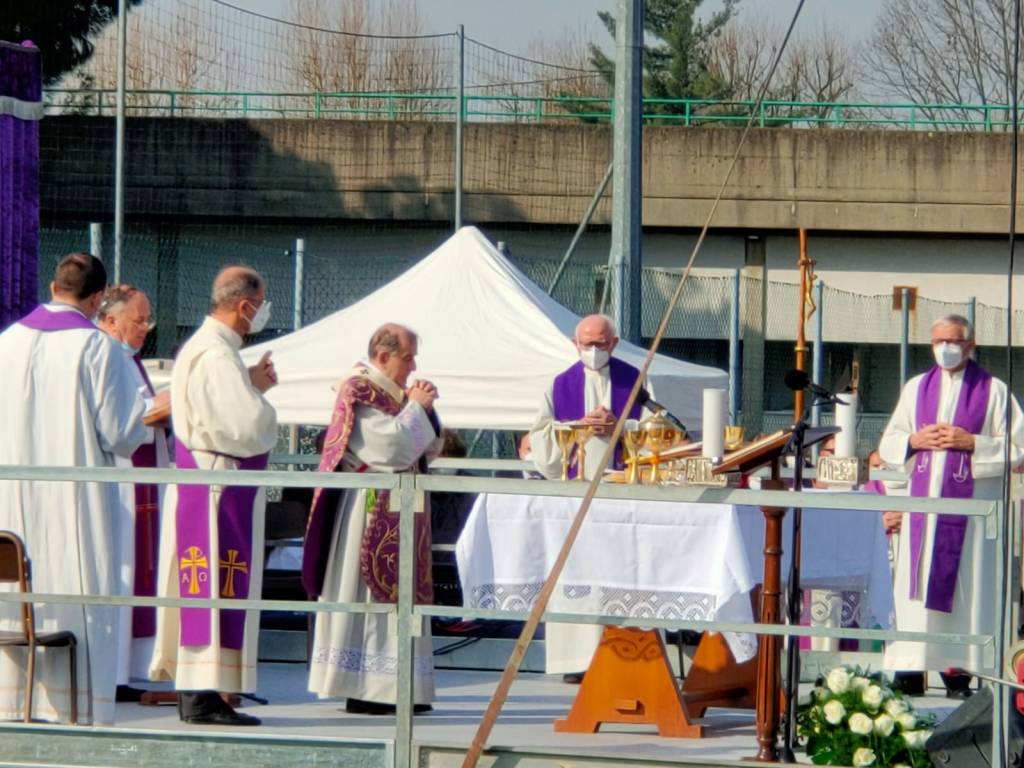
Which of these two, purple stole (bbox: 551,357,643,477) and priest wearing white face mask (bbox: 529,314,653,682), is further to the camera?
purple stole (bbox: 551,357,643,477)

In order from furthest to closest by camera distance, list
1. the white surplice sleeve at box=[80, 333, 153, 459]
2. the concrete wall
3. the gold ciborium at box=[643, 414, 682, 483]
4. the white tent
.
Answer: the concrete wall < the white tent < the gold ciborium at box=[643, 414, 682, 483] < the white surplice sleeve at box=[80, 333, 153, 459]

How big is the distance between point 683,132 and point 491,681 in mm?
15768

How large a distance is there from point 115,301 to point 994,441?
152 inches

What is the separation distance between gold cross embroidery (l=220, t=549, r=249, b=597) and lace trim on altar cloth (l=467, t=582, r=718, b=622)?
988mm

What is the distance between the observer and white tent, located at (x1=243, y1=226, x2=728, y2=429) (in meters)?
10.1

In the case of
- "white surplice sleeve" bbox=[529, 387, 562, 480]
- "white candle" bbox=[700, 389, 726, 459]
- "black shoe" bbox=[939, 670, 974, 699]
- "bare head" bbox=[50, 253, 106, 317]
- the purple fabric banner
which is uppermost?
the purple fabric banner

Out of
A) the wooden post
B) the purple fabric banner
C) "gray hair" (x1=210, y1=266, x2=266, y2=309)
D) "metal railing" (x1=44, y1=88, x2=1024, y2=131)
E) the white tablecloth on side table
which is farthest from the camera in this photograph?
"metal railing" (x1=44, y1=88, x2=1024, y2=131)

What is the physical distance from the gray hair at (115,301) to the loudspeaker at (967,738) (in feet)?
11.9

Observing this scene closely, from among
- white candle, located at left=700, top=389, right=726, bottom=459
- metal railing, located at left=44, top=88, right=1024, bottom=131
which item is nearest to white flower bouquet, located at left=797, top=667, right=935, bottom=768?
white candle, located at left=700, top=389, right=726, bottom=459

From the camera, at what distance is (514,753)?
5504 millimetres

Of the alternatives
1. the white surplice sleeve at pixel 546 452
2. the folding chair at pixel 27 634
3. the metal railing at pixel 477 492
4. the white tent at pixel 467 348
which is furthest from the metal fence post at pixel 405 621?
the white tent at pixel 467 348

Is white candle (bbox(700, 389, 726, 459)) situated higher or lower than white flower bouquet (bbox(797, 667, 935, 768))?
higher

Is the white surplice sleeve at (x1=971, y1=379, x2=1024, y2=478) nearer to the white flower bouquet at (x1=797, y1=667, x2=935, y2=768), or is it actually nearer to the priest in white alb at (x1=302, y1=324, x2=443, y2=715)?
the white flower bouquet at (x1=797, y1=667, x2=935, y2=768)

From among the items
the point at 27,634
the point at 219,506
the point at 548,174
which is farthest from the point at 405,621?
the point at 548,174
